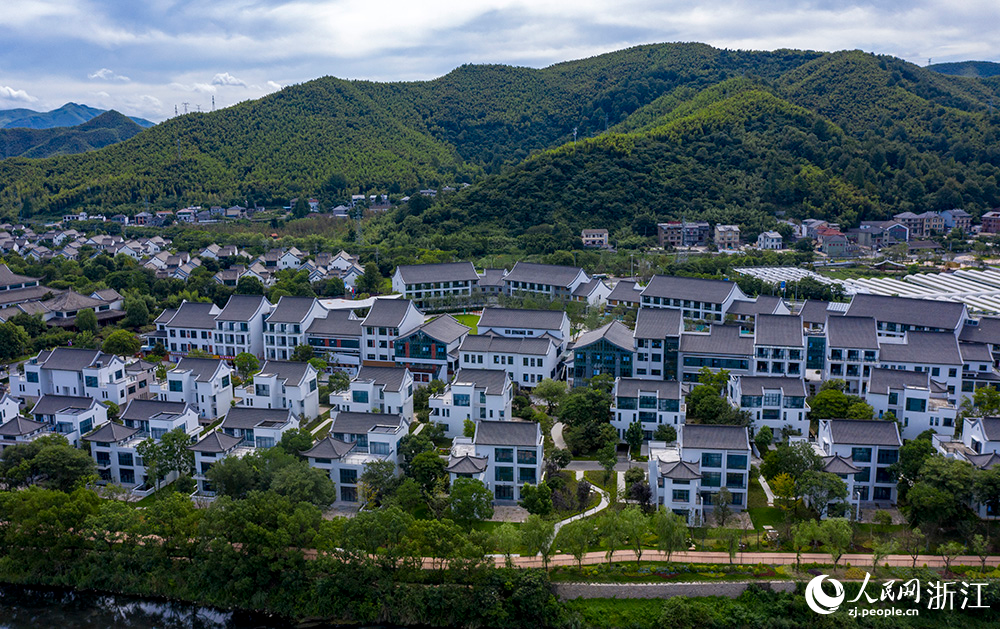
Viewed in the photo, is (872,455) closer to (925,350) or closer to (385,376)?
(925,350)

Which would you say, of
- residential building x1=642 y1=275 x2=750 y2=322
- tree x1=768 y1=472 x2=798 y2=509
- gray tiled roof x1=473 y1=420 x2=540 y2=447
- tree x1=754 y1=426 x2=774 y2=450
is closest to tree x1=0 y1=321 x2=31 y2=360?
gray tiled roof x1=473 y1=420 x2=540 y2=447

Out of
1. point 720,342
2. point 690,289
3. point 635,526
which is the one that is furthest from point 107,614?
point 690,289

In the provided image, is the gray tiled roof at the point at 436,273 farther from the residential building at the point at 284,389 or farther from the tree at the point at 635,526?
the tree at the point at 635,526

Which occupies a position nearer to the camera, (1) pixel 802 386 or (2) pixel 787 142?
(1) pixel 802 386

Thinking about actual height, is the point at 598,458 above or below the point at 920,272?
below

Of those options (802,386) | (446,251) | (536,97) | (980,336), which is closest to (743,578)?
(802,386)

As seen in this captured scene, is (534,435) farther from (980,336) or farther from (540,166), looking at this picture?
(540,166)
